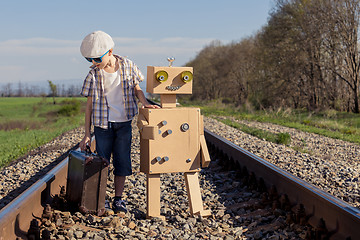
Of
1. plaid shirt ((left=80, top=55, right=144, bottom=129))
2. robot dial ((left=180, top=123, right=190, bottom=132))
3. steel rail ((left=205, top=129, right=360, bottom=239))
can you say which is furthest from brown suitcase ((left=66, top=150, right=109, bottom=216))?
steel rail ((left=205, top=129, right=360, bottom=239))

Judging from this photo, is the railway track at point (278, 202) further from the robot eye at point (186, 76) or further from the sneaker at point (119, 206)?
the robot eye at point (186, 76)

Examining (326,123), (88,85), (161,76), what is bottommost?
(326,123)

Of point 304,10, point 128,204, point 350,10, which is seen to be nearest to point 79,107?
point 304,10

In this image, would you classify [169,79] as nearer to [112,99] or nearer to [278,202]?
[112,99]

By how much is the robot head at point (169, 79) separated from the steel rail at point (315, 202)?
1475 mm

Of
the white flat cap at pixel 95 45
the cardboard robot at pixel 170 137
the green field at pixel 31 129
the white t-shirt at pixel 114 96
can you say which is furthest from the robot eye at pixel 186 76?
the green field at pixel 31 129

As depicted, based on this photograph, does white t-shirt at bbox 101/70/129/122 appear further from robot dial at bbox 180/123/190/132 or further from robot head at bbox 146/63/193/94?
robot dial at bbox 180/123/190/132

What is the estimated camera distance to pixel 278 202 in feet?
14.4

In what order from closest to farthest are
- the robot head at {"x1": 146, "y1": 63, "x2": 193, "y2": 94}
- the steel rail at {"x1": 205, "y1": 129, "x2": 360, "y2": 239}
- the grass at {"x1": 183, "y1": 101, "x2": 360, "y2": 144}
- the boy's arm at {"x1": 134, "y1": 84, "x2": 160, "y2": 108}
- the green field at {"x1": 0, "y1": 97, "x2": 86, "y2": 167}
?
the steel rail at {"x1": 205, "y1": 129, "x2": 360, "y2": 239}
the boy's arm at {"x1": 134, "y1": 84, "x2": 160, "y2": 108}
the robot head at {"x1": 146, "y1": 63, "x2": 193, "y2": 94}
the green field at {"x1": 0, "y1": 97, "x2": 86, "y2": 167}
the grass at {"x1": 183, "y1": 101, "x2": 360, "y2": 144}

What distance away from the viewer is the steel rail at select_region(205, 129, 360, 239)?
3.13 m

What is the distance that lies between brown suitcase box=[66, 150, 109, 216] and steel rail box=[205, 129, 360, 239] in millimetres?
1903

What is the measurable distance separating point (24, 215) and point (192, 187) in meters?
1.67

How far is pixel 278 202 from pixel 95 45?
2457 mm

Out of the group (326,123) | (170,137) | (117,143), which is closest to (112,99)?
(117,143)
